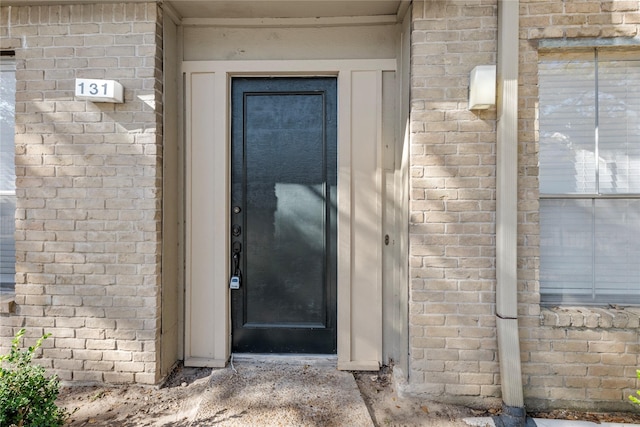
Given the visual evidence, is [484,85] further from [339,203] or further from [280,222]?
[280,222]

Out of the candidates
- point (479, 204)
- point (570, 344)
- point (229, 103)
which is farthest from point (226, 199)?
point (570, 344)

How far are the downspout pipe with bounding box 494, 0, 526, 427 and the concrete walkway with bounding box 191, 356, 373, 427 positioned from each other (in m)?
0.93

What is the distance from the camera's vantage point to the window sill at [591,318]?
2209 mm

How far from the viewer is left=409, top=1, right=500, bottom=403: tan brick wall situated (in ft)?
7.44

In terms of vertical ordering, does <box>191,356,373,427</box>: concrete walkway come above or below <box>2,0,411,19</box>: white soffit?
below

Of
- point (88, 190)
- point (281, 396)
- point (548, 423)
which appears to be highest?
point (88, 190)

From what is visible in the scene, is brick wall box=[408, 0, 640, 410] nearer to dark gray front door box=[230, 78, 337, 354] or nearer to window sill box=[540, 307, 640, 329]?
window sill box=[540, 307, 640, 329]

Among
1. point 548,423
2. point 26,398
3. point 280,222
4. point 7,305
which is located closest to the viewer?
point 26,398

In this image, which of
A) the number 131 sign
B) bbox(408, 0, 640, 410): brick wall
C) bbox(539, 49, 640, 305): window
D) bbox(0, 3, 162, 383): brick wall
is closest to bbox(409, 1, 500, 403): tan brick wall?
bbox(408, 0, 640, 410): brick wall

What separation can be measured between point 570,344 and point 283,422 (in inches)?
75.7

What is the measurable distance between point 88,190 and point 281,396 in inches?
78.1

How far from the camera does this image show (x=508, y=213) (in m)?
2.18

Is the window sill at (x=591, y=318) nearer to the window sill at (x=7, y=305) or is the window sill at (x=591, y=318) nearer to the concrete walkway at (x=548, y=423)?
the concrete walkway at (x=548, y=423)

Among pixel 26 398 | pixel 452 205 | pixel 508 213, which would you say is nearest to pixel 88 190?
pixel 26 398
